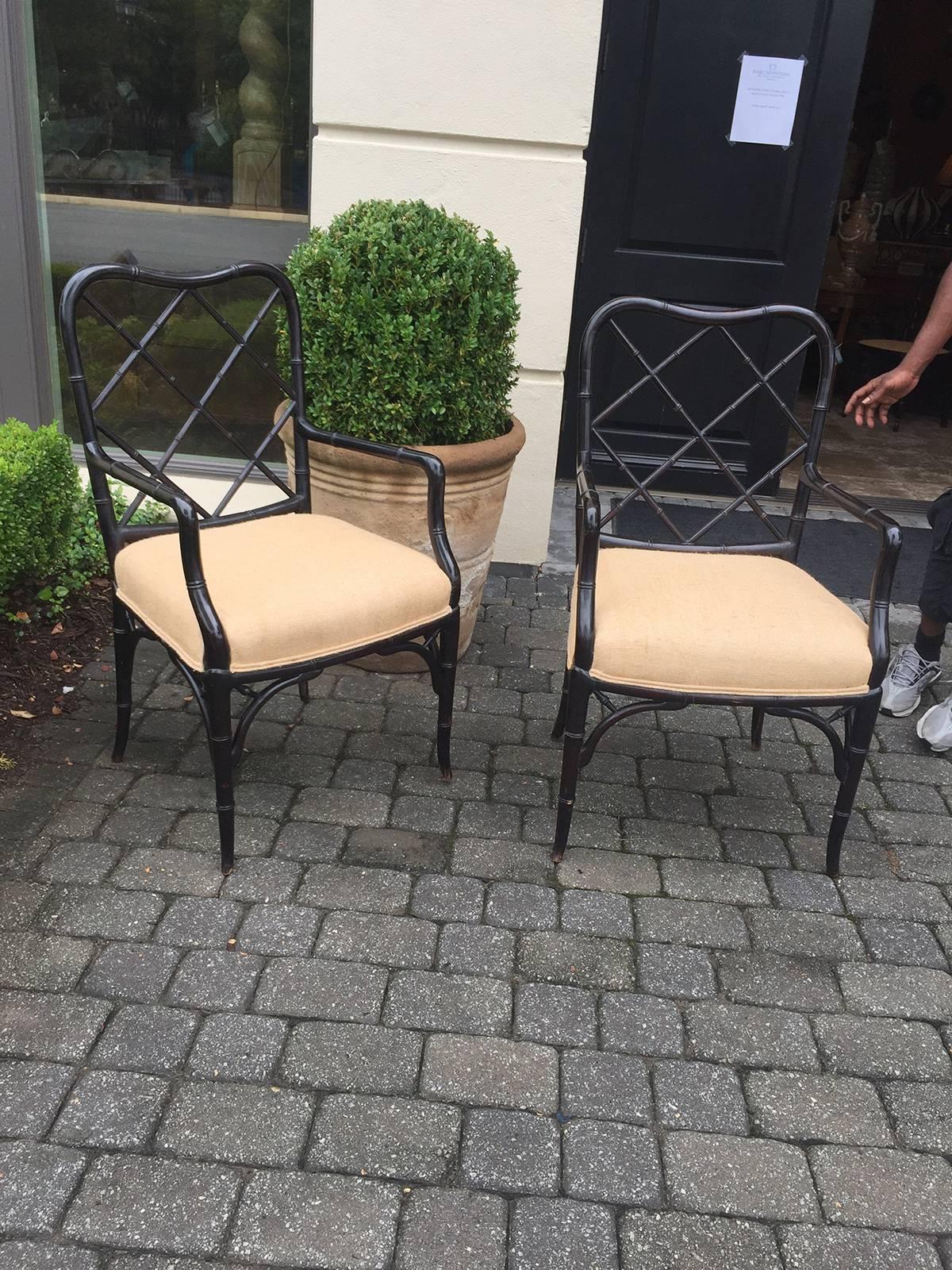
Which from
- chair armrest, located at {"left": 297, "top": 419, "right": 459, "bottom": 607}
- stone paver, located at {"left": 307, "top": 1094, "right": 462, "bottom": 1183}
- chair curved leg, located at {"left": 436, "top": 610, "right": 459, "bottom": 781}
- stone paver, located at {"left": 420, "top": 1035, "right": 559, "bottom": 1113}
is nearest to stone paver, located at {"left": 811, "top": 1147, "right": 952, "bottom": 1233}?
stone paver, located at {"left": 420, "top": 1035, "right": 559, "bottom": 1113}

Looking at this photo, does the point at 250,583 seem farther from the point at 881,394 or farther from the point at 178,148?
the point at 178,148

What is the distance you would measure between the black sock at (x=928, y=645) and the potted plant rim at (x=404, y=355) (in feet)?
5.02

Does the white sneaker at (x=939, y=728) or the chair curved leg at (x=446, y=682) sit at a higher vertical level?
the chair curved leg at (x=446, y=682)

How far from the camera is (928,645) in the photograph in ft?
11.9

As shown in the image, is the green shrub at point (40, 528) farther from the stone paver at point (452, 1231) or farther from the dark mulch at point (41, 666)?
the stone paver at point (452, 1231)

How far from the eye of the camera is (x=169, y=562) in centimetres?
268

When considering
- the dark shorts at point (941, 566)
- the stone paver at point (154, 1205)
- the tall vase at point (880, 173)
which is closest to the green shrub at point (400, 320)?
the dark shorts at point (941, 566)

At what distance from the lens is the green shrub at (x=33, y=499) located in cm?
343

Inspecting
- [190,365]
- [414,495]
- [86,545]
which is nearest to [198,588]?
[414,495]

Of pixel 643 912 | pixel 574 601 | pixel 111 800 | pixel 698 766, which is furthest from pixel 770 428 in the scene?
pixel 111 800

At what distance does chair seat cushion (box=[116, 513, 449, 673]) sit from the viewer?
97.2 inches

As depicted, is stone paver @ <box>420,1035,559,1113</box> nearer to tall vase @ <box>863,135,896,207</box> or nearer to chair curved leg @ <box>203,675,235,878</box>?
chair curved leg @ <box>203,675,235,878</box>

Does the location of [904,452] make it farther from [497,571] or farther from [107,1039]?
[107,1039]

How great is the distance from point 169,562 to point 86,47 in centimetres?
270
